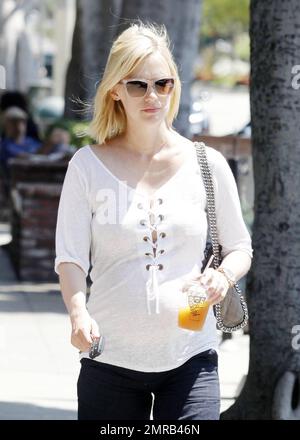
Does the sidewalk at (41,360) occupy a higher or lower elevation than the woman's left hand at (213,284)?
lower

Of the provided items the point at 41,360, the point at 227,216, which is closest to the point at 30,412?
the point at 41,360

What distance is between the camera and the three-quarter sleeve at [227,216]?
4.08 meters

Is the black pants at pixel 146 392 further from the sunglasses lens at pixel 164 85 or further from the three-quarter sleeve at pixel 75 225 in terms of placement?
the sunglasses lens at pixel 164 85

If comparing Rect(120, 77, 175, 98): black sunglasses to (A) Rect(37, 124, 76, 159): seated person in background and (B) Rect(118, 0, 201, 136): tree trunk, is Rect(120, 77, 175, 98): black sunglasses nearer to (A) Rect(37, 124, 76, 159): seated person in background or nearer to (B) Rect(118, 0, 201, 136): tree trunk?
(B) Rect(118, 0, 201, 136): tree trunk

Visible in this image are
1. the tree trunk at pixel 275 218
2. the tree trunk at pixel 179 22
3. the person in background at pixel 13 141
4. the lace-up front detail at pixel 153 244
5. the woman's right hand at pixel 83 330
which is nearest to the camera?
the woman's right hand at pixel 83 330

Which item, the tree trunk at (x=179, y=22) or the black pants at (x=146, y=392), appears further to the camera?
the tree trunk at (x=179, y=22)

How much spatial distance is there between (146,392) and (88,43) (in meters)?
12.3

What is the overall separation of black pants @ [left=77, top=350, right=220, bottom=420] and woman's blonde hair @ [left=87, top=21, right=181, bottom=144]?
0.77 m

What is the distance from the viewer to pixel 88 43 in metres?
15.9

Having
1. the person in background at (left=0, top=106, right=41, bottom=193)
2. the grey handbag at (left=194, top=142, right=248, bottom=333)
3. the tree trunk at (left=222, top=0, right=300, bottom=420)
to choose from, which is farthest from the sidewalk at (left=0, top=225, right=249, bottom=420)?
the person in background at (left=0, top=106, right=41, bottom=193)

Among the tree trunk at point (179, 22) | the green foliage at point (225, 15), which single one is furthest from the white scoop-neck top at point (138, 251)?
the green foliage at point (225, 15)

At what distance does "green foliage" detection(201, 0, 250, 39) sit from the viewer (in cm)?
5869

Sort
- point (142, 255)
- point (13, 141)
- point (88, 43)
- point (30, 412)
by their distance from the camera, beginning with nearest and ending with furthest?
1. point (142, 255)
2. point (30, 412)
3. point (88, 43)
4. point (13, 141)

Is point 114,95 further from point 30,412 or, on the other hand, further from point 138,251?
point 30,412
